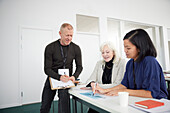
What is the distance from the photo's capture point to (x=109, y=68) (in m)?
1.72

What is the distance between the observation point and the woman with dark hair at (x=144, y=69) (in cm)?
103

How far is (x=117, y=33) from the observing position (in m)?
5.16

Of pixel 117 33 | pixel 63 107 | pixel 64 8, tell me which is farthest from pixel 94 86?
pixel 117 33

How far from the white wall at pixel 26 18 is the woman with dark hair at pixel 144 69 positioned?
9.41ft

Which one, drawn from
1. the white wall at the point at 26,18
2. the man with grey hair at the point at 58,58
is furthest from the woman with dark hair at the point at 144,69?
the white wall at the point at 26,18

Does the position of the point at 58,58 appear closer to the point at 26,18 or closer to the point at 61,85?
the point at 61,85

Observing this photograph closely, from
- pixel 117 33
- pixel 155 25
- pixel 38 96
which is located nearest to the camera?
pixel 38 96

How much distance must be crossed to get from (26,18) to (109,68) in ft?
9.33

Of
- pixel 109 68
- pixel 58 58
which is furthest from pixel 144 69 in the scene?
pixel 58 58

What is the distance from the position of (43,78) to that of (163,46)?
17.6ft

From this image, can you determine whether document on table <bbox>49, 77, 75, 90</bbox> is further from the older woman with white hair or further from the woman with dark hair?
the woman with dark hair

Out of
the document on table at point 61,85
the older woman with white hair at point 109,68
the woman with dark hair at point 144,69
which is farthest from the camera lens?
the older woman with white hair at point 109,68

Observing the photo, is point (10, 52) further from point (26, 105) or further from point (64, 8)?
point (64, 8)

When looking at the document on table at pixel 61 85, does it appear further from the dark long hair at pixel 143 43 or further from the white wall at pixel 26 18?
the white wall at pixel 26 18
